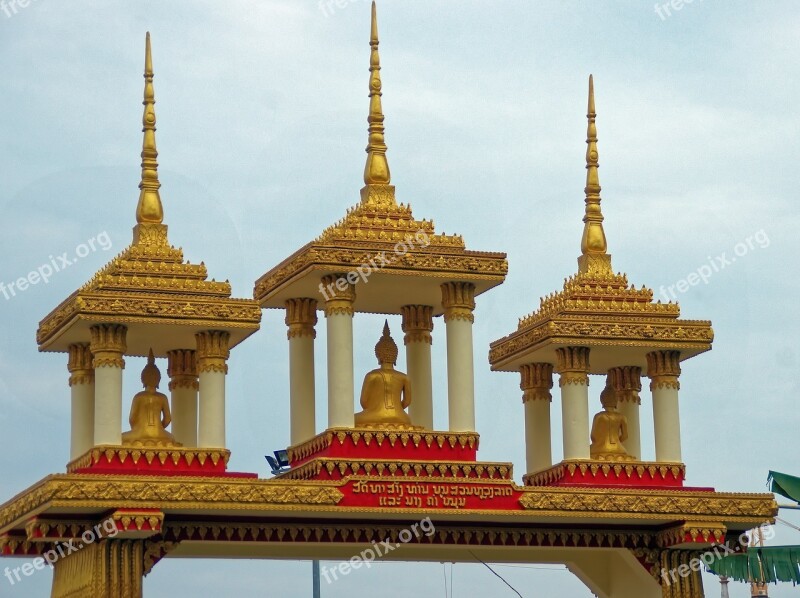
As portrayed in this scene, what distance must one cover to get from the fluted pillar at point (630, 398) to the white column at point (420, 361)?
403 cm

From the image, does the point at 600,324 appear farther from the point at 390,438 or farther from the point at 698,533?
the point at 390,438

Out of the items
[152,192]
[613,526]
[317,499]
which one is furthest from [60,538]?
[613,526]

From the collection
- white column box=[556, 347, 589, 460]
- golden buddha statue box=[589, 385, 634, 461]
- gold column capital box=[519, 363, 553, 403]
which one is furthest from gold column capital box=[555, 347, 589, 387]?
gold column capital box=[519, 363, 553, 403]

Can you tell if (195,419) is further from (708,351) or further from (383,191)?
(708,351)

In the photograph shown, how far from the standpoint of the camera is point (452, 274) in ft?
114

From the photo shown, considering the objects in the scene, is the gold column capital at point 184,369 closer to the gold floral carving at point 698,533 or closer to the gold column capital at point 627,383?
the gold column capital at point 627,383

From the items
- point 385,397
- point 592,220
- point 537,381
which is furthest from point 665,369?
point 385,397

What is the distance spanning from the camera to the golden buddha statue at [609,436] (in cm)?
3716

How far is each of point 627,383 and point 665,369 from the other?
1758 mm

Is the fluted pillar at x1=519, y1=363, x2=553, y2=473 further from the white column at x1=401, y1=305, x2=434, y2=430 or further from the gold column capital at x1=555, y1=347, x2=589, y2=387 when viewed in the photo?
the white column at x1=401, y1=305, x2=434, y2=430

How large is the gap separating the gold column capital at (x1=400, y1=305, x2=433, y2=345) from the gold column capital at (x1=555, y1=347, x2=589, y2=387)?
7.81 feet

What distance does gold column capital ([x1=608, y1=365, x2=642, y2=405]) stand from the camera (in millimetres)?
38719

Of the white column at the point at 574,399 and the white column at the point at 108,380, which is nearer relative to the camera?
the white column at the point at 108,380
